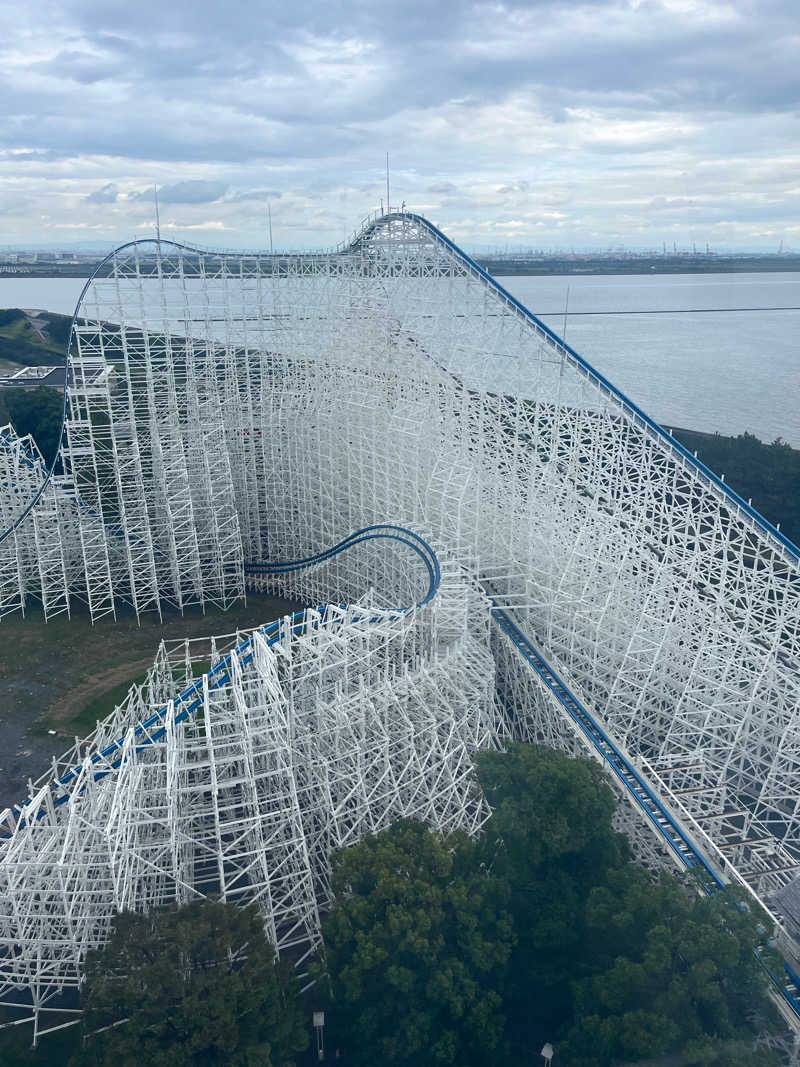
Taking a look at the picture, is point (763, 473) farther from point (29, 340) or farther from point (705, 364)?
point (29, 340)

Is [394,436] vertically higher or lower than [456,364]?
lower

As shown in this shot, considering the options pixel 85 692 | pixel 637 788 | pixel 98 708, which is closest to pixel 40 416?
pixel 85 692

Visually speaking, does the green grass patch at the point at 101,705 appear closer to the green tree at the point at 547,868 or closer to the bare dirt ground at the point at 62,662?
the bare dirt ground at the point at 62,662

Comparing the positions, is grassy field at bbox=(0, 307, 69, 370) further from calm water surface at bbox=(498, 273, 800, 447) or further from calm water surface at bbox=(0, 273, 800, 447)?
calm water surface at bbox=(498, 273, 800, 447)

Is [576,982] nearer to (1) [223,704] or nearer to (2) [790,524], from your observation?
(1) [223,704]

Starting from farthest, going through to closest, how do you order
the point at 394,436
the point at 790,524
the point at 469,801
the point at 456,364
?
the point at 790,524, the point at 394,436, the point at 456,364, the point at 469,801

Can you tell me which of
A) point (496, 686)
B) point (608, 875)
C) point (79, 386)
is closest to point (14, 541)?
point (79, 386)

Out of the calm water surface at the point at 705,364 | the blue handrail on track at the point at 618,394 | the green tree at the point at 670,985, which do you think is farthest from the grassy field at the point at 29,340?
the green tree at the point at 670,985
